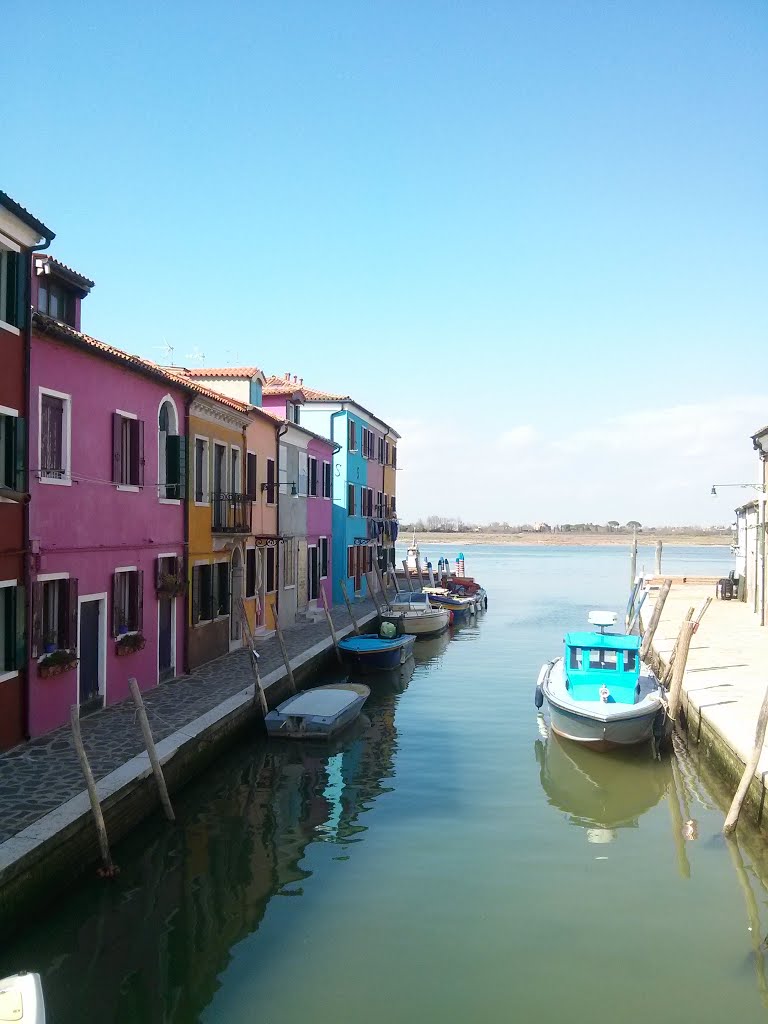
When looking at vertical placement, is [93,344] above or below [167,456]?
above

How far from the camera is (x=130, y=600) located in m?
16.4

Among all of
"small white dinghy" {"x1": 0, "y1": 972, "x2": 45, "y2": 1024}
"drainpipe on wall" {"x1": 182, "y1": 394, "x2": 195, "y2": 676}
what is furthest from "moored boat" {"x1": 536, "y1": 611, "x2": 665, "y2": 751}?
"small white dinghy" {"x1": 0, "y1": 972, "x2": 45, "y2": 1024}

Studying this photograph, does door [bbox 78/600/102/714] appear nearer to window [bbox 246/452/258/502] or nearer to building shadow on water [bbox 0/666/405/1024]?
building shadow on water [bbox 0/666/405/1024]

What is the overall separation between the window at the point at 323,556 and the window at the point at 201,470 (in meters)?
12.5

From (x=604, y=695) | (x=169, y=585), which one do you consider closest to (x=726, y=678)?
(x=604, y=695)

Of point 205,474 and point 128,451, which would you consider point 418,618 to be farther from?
point 128,451

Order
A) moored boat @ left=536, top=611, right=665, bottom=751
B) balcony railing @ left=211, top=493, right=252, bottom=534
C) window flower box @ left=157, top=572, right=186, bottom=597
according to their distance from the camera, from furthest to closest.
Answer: balcony railing @ left=211, top=493, right=252, bottom=534
window flower box @ left=157, top=572, right=186, bottom=597
moored boat @ left=536, top=611, right=665, bottom=751

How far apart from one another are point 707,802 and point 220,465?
526 inches

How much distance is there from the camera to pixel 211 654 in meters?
20.8

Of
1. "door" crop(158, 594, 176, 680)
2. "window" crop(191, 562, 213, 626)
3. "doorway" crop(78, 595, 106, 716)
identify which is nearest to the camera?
"doorway" crop(78, 595, 106, 716)

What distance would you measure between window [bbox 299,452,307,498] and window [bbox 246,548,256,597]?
5.91 meters

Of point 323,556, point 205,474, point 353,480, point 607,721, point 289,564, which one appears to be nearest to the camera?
point 607,721

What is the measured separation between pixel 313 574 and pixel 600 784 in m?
18.4

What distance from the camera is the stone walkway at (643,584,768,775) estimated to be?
1438cm
